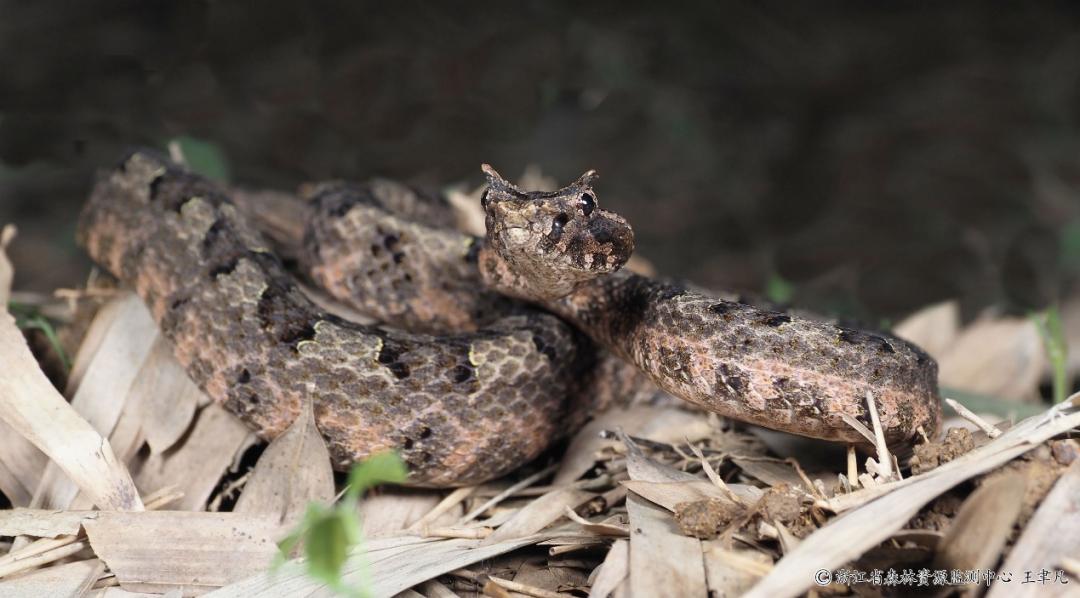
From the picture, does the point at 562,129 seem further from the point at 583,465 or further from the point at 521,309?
Result: the point at 583,465

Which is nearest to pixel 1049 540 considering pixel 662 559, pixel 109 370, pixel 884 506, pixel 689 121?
pixel 884 506

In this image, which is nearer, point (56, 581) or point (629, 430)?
point (56, 581)

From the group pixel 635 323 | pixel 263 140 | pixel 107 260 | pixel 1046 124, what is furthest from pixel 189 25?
pixel 1046 124

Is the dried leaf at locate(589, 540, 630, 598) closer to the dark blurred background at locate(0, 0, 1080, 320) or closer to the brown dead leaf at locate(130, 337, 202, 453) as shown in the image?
the brown dead leaf at locate(130, 337, 202, 453)

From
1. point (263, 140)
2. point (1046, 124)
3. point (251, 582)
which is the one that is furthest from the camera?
point (1046, 124)

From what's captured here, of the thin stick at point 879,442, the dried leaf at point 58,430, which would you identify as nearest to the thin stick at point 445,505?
the dried leaf at point 58,430

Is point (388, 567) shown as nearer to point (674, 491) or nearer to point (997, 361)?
point (674, 491)

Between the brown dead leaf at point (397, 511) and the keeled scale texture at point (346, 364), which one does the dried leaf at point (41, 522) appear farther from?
the brown dead leaf at point (397, 511)
